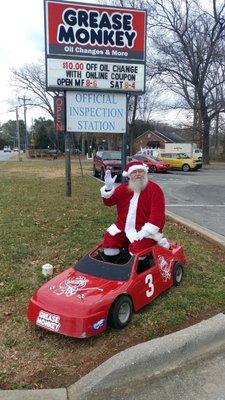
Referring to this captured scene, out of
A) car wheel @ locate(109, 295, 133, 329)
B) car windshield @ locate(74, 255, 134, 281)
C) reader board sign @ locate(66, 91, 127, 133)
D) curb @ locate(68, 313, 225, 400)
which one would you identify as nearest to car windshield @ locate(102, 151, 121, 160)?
reader board sign @ locate(66, 91, 127, 133)

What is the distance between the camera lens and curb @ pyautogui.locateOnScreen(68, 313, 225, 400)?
3.11 meters

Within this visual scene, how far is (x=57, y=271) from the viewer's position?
554cm

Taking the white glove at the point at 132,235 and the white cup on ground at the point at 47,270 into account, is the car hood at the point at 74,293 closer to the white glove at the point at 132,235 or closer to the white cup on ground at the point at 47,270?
the white glove at the point at 132,235

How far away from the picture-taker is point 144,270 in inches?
173

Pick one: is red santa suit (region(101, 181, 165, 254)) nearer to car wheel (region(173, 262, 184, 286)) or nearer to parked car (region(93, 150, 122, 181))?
car wheel (region(173, 262, 184, 286))

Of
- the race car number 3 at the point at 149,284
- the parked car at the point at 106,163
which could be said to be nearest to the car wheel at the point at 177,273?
the race car number 3 at the point at 149,284

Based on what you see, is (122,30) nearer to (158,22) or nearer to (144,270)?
(144,270)

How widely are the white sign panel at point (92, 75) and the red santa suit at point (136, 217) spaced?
648cm

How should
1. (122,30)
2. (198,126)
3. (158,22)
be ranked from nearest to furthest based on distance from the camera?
1. (122,30)
2. (158,22)
3. (198,126)

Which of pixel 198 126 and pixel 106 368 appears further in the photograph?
pixel 198 126

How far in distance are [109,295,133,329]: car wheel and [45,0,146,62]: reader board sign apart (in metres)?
7.96

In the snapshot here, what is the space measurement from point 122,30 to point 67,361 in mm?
8845

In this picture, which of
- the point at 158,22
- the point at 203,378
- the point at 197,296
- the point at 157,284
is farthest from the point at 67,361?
the point at 158,22

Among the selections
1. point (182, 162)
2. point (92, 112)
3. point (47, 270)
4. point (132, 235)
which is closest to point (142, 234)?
point (132, 235)
